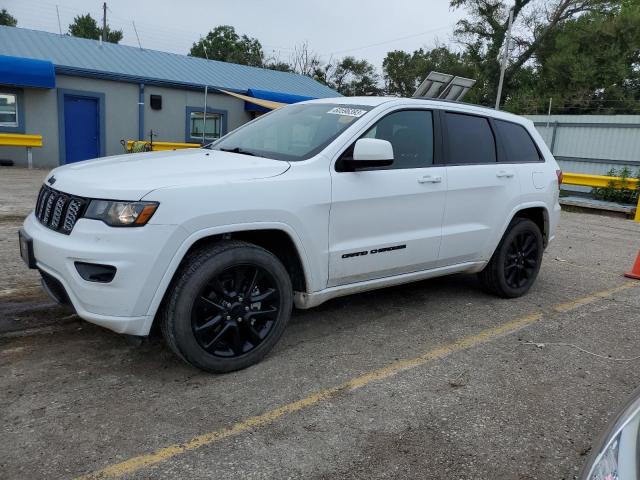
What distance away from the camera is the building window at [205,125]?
773 inches

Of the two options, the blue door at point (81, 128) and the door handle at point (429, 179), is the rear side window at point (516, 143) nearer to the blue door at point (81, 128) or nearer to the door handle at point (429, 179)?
the door handle at point (429, 179)

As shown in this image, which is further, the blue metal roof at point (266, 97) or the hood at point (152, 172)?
the blue metal roof at point (266, 97)

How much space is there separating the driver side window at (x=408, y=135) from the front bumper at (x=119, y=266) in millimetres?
1823

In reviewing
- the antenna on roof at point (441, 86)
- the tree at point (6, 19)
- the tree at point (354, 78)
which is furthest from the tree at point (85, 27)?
the antenna on roof at point (441, 86)

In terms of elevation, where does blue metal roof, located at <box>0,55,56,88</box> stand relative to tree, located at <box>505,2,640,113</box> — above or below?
below

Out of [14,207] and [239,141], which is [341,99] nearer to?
Result: [239,141]

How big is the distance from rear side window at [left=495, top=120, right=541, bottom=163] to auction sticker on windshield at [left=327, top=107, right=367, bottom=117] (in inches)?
66.6

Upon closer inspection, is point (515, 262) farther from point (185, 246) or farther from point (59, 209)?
point (59, 209)

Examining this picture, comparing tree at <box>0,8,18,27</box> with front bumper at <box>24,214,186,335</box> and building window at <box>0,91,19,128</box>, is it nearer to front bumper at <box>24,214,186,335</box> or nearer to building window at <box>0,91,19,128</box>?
building window at <box>0,91,19,128</box>

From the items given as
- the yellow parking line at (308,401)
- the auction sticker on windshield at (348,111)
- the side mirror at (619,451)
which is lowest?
the yellow parking line at (308,401)

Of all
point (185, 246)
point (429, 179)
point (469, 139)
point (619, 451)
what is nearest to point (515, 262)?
point (469, 139)

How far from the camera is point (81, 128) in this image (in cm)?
1717

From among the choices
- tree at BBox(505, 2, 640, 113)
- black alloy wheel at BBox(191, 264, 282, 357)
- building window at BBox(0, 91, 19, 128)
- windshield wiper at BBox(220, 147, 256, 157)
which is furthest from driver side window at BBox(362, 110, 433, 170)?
tree at BBox(505, 2, 640, 113)

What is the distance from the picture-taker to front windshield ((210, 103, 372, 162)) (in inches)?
150
